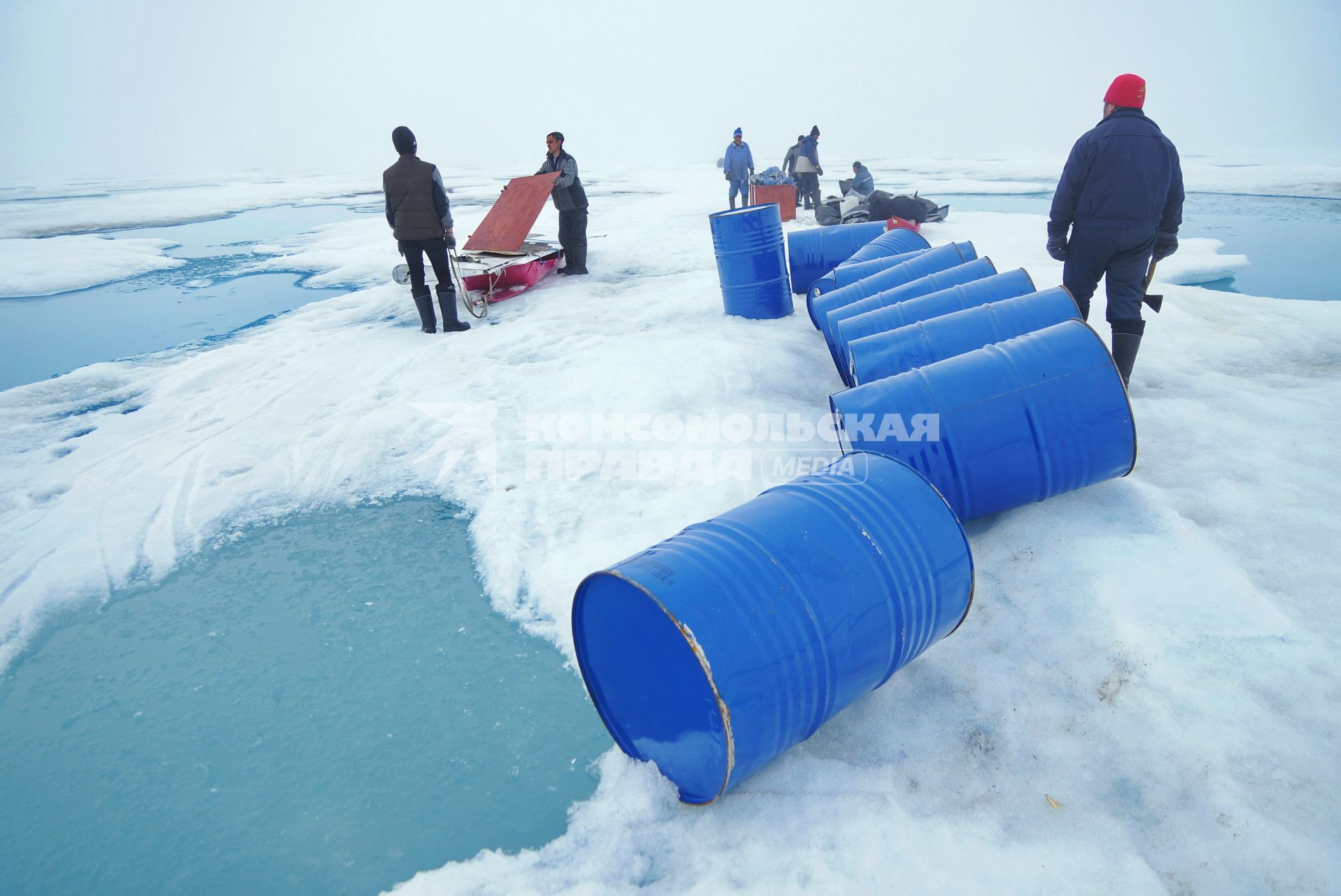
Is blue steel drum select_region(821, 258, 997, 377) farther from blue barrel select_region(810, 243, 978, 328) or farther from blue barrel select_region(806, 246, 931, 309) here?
blue barrel select_region(806, 246, 931, 309)

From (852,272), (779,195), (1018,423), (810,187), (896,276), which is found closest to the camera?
(1018,423)

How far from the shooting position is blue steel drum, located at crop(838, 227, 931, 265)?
5.20 m

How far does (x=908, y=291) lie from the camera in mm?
4035

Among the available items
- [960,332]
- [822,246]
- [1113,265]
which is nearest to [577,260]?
[822,246]

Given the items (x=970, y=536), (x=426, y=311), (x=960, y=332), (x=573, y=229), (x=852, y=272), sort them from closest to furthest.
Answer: (x=970, y=536), (x=960, y=332), (x=852, y=272), (x=426, y=311), (x=573, y=229)

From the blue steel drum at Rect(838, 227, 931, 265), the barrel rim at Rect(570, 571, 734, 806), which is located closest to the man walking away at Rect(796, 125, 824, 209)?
the blue steel drum at Rect(838, 227, 931, 265)

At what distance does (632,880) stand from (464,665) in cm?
106

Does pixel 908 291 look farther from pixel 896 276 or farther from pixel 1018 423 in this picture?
pixel 1018 423

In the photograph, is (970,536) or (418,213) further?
(418,213)

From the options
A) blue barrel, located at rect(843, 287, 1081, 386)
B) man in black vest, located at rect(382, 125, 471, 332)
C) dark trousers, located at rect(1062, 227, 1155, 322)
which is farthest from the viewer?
man in black vest, located at rect(382, 125, 471, 332)

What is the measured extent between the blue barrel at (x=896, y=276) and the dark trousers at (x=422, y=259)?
328 centimetres

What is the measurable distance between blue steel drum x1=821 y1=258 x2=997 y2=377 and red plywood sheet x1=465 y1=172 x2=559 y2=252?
3.94 metres

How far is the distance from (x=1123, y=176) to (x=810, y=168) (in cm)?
944

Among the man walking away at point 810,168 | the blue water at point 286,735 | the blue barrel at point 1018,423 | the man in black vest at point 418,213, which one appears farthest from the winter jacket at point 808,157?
the blue water at point 286,735
